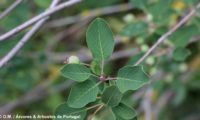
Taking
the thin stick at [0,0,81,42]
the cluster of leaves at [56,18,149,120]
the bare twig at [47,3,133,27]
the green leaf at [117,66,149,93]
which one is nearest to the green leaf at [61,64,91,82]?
the cluster of leaves at [56,18,149,120]

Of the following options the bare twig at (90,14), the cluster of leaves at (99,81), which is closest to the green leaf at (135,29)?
the cluster of leaves at (99,81)

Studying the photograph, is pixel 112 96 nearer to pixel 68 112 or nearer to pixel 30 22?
pixel 68 112

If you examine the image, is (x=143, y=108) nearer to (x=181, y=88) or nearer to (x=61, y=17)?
(x=181, y=88)

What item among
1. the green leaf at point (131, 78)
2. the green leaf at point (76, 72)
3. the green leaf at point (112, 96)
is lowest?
the green leaf at point (112, 96)

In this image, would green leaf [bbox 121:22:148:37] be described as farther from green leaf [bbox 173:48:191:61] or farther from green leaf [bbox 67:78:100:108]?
green leaf [bbox 67:78:100:108]

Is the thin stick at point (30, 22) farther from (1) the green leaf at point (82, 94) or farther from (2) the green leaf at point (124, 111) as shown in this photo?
(2) the green leaf at point (124, 111)
